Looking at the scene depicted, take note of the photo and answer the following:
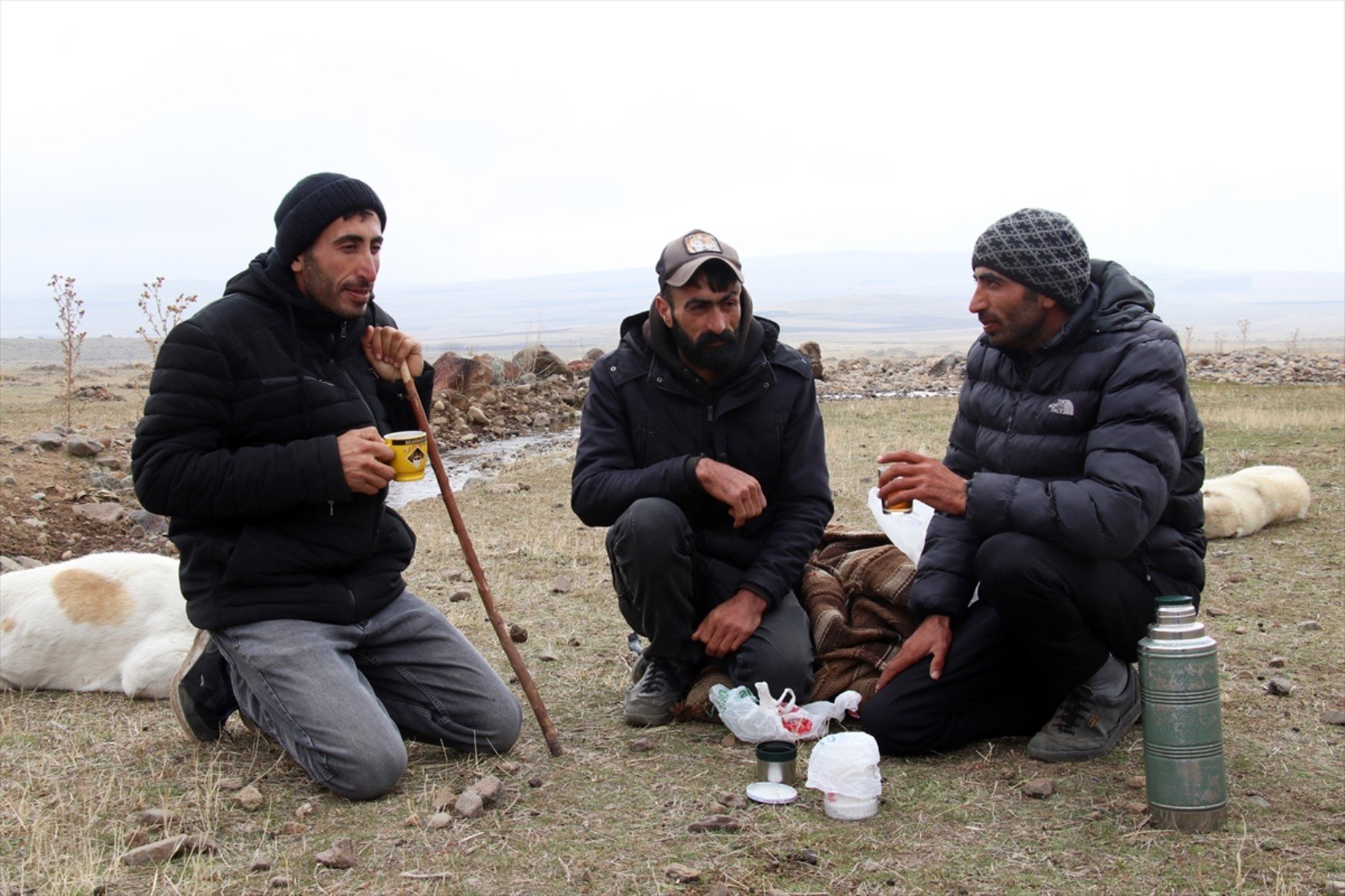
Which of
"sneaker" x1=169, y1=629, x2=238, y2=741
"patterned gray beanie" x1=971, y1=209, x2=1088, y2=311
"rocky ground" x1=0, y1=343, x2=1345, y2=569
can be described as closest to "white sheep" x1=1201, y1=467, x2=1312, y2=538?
"patterned gray beanie" x1=971, y1=209, x2=1088, y2=311

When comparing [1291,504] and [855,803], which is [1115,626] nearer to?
[855,803]

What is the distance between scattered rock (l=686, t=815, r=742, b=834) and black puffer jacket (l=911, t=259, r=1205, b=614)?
119cm

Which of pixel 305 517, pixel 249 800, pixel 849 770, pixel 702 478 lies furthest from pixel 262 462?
pixel 849 770

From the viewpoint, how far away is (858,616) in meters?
4.84

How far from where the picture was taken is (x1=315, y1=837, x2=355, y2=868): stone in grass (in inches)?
129

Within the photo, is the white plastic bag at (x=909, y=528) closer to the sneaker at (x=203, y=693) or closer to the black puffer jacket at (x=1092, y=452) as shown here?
the black puffer jacket at (x=1092, y=452)

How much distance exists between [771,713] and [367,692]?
1385 mm

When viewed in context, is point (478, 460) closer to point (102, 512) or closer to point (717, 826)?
point (102, 512)

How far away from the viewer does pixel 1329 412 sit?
14.0 meters

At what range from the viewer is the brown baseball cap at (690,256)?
14.5ft

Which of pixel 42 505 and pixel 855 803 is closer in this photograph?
pixel 855 803

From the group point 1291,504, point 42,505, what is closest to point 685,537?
point 1291,504

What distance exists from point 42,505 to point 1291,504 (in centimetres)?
869

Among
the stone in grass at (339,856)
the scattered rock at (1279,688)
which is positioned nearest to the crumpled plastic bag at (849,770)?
the stone in grass at (339,856)
